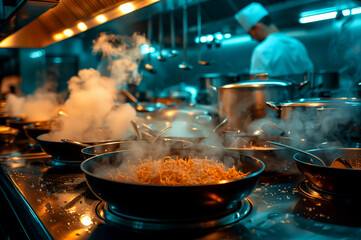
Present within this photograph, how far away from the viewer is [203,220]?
0.77 meters

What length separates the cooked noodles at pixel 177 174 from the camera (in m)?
0.89

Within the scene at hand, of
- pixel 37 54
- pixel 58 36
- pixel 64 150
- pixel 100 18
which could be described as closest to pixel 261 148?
pixel 64 150

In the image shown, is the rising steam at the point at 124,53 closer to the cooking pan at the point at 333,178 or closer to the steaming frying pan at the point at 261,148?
the steaming frying pan at the point at 261,148

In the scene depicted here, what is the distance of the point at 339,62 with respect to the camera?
405 cm

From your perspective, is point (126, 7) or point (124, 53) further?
point (124, 53)

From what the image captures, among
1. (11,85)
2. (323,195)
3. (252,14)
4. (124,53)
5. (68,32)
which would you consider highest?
(252,14)

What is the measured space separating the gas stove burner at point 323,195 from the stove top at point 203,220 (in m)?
0.01

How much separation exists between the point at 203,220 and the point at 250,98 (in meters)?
0.96

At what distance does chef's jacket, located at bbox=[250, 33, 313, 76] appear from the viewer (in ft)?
11.4

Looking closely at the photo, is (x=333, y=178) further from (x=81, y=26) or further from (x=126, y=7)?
(x=81, y=26)

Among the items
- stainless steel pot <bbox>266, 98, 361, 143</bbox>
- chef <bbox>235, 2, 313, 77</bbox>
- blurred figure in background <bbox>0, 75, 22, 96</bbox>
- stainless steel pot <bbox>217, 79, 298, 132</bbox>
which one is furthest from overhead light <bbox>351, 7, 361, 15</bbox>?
blurred figure in background <bbox>0, 75, 22, 96</bbox>

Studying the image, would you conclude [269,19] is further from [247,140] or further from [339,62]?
[247,140]

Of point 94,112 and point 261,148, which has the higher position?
point 94,112

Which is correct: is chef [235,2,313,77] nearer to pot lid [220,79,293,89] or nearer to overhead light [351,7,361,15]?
overhead light [351,7,361,15]
